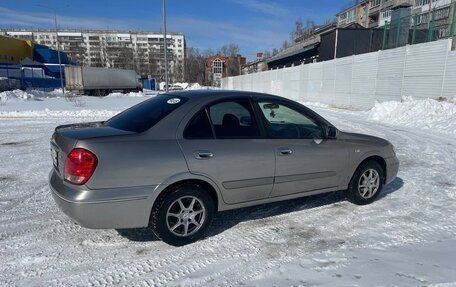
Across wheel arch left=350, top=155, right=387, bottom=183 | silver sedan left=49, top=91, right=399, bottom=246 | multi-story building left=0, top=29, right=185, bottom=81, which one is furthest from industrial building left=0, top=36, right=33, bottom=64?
wheel arch left=350, top=155, right=387, bottom=183

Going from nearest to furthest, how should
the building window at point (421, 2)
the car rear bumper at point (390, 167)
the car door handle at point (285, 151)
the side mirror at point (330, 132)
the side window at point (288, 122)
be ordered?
the car door handle at point (285, 151) → the side window at point (288, 122) → the side mirror at point (330, 132) → the car rear bumper at point (390, 167) → the building window at point (421, 2)

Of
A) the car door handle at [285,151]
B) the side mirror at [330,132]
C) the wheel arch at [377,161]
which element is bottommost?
the wheel arch at [377,161]

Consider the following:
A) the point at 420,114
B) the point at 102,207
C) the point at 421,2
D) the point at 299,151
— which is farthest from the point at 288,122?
the point at 421,2

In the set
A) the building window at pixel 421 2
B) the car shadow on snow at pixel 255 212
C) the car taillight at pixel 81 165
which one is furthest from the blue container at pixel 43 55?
the car taillight at pixel 81 165

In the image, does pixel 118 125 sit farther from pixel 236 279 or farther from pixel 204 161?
pixel 236 279

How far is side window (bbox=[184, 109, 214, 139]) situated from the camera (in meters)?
3.57

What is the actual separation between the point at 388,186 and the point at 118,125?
4.56m

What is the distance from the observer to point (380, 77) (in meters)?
19.0

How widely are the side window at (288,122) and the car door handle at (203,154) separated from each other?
0.97 meters

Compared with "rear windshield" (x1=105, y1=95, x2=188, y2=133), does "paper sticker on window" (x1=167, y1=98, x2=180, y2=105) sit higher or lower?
higher

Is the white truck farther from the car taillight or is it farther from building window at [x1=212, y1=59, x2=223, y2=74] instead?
building window at [x1=212, y1=59, x2=223, y2=74]

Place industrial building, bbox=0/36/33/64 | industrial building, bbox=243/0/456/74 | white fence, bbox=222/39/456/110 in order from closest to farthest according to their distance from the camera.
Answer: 1. white fence, bbox=222/39/456/110
2. industrial building, bbox=243/0/456/74
3. industrial building, bbox=0/36/33/64

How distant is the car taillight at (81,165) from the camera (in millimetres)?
3137

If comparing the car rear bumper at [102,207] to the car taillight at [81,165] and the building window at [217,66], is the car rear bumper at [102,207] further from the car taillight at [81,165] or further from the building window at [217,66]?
the building window at [217,66]
